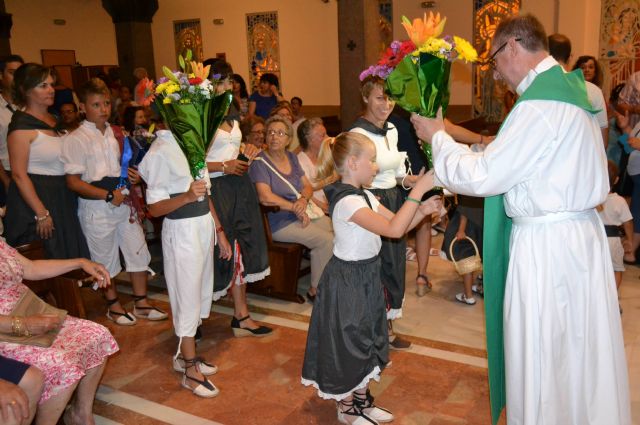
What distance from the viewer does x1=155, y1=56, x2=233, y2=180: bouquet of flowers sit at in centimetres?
304

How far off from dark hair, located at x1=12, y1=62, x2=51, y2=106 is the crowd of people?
0.04ft

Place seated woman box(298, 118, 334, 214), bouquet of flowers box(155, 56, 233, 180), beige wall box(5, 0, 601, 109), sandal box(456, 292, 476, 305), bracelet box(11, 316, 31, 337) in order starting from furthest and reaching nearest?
beige wall box(5, 0, 601, 109)
seated woman box(298, 118, 334, 214)
sandal box(456, 292, 476, 305)
bouquet of flowers box(155, 56, 233, 180)
bracelet box(11, 316, 31, 337)

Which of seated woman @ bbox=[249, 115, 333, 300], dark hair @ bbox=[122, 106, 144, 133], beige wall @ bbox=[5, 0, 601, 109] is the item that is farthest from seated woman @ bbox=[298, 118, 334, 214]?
beige wall @ bbox=[5, 0, 601, 109]

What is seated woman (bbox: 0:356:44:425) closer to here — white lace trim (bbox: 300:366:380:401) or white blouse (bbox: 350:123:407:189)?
white lace trim (bbox: 300:366:380:401)

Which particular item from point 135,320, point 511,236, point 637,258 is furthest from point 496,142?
point 637,258

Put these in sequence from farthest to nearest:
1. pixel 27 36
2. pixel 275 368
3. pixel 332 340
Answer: pixel 27 36
pixel 275 368
pixel 332 340

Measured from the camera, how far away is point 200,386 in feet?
11.0

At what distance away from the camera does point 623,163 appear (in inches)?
233

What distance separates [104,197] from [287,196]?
4.56 ft

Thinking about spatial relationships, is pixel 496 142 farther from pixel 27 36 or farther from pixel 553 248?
pixel 27 36

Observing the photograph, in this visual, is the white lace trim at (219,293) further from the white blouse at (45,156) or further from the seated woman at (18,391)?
the seated woman at (18,391)

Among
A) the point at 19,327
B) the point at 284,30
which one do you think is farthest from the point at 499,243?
the point at 284,30

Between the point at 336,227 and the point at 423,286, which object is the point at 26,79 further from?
the point at 423,286

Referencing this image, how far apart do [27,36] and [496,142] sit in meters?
15.3
